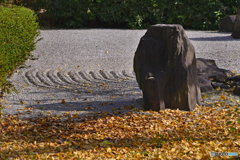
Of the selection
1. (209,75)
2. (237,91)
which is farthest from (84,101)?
(237,91)

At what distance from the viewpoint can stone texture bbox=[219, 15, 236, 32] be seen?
12959 millimetres

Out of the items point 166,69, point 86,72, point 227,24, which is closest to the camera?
point 166,69

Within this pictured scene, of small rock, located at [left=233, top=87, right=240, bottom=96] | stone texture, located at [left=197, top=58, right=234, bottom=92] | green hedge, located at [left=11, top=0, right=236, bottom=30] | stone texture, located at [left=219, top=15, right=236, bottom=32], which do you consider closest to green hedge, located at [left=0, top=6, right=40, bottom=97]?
stone texture, located at [left=197, top=58, right=234, bottom=92]

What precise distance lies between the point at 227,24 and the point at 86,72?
26.0ft

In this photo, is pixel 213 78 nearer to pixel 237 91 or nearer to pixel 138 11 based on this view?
pixel 237 91

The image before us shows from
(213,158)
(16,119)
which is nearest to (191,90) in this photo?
(213,158)

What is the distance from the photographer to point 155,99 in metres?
5.07

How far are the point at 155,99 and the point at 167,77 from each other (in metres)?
0.43

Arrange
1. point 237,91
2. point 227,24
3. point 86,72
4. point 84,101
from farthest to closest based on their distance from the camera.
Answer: point 227,24 < point 86,72 < point 84,101 < point 237,91

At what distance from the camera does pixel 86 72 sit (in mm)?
8008

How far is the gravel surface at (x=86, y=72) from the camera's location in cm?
582

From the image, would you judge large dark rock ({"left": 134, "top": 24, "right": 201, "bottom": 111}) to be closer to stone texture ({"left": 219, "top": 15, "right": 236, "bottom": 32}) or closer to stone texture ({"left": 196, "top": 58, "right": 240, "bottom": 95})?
stone texture ({"left": 196, "top": 58, "right": 240, "bottom": 95})

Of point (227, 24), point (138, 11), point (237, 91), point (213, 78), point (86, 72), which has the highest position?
point (138, 11)

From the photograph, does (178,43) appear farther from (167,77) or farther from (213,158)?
(213,158)
